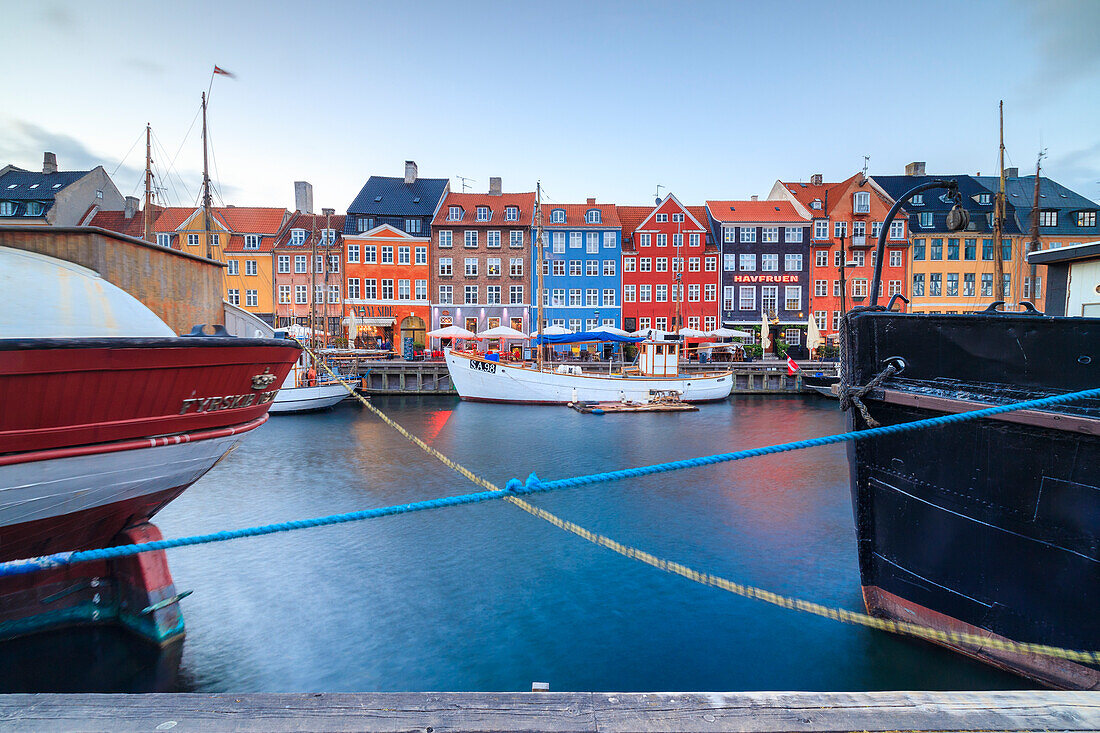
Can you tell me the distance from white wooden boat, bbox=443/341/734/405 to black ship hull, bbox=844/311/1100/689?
77.0 feet

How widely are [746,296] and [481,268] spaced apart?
1993cm

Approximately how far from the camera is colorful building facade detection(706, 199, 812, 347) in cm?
4512

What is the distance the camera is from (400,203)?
152 feet

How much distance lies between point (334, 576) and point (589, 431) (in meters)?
14.6

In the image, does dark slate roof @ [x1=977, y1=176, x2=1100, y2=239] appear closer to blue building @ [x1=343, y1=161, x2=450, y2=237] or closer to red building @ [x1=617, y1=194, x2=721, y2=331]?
red building @ [x1=617, y1=194, x2=721, y2=331]

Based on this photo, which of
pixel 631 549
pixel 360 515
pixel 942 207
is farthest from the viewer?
pixel 942 207

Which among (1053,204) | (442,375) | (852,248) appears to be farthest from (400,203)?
(1053,204)

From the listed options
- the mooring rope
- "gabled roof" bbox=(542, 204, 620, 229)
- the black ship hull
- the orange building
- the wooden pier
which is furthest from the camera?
"gabled roof" bbox=(542, 204, 620, 229)

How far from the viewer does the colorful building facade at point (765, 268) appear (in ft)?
148

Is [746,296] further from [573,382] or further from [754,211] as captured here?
[573,382]

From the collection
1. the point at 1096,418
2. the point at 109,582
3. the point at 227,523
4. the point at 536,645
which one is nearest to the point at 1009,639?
the point at 1096,418

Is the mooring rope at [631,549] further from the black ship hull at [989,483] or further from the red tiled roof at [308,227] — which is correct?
the red tiled roof at [308,227]

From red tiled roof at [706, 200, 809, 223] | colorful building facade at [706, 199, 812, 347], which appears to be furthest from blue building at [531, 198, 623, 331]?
colorful building facade at [706, 199, 812, 347]

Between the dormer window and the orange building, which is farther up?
the dormer window
